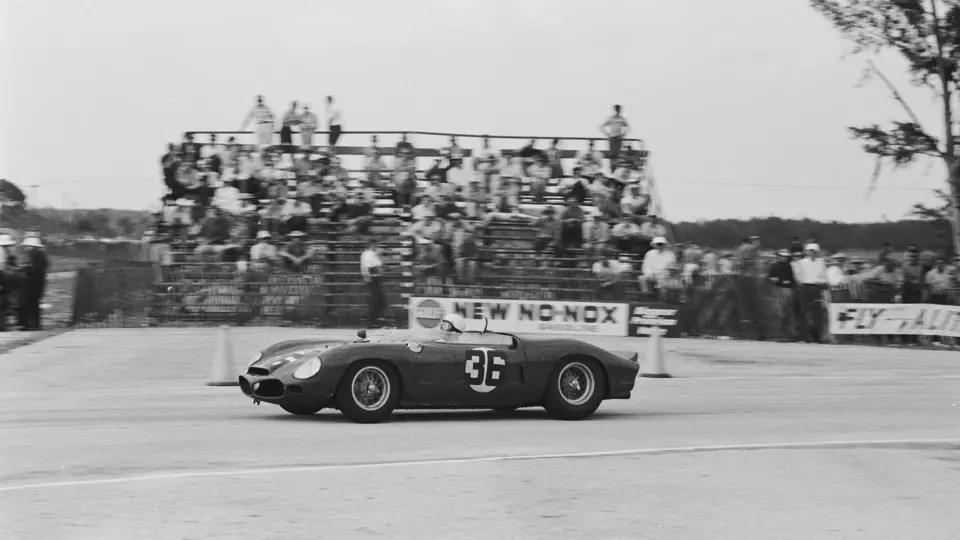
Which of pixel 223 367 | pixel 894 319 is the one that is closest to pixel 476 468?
pixel 223 367

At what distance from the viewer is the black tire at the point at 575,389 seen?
1162 cm

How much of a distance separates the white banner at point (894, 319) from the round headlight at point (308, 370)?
584 inches

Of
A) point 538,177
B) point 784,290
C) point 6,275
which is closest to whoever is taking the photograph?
point 6,275

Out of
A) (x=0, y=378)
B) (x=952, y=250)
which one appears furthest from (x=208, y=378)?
(x=952, y=250)

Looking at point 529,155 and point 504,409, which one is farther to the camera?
point 529,155

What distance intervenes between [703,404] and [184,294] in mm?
11256

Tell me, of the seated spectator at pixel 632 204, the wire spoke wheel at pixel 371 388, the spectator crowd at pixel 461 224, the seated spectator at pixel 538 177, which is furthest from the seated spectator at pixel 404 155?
the wire spoke wheel at pixel 371 388

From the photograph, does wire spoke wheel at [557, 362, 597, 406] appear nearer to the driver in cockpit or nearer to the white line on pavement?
the driver in cockpit

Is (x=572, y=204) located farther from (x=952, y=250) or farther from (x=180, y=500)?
(x=180, y=500)

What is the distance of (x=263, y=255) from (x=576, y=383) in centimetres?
1104

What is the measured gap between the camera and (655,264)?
22.2m

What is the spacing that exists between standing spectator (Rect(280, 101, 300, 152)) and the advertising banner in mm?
7247

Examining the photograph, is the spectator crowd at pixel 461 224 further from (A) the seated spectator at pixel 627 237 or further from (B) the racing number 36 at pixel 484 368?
(B) the racing number 36 at pixel 484 368

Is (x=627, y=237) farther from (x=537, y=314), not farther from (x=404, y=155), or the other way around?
(x=404, y=155)
